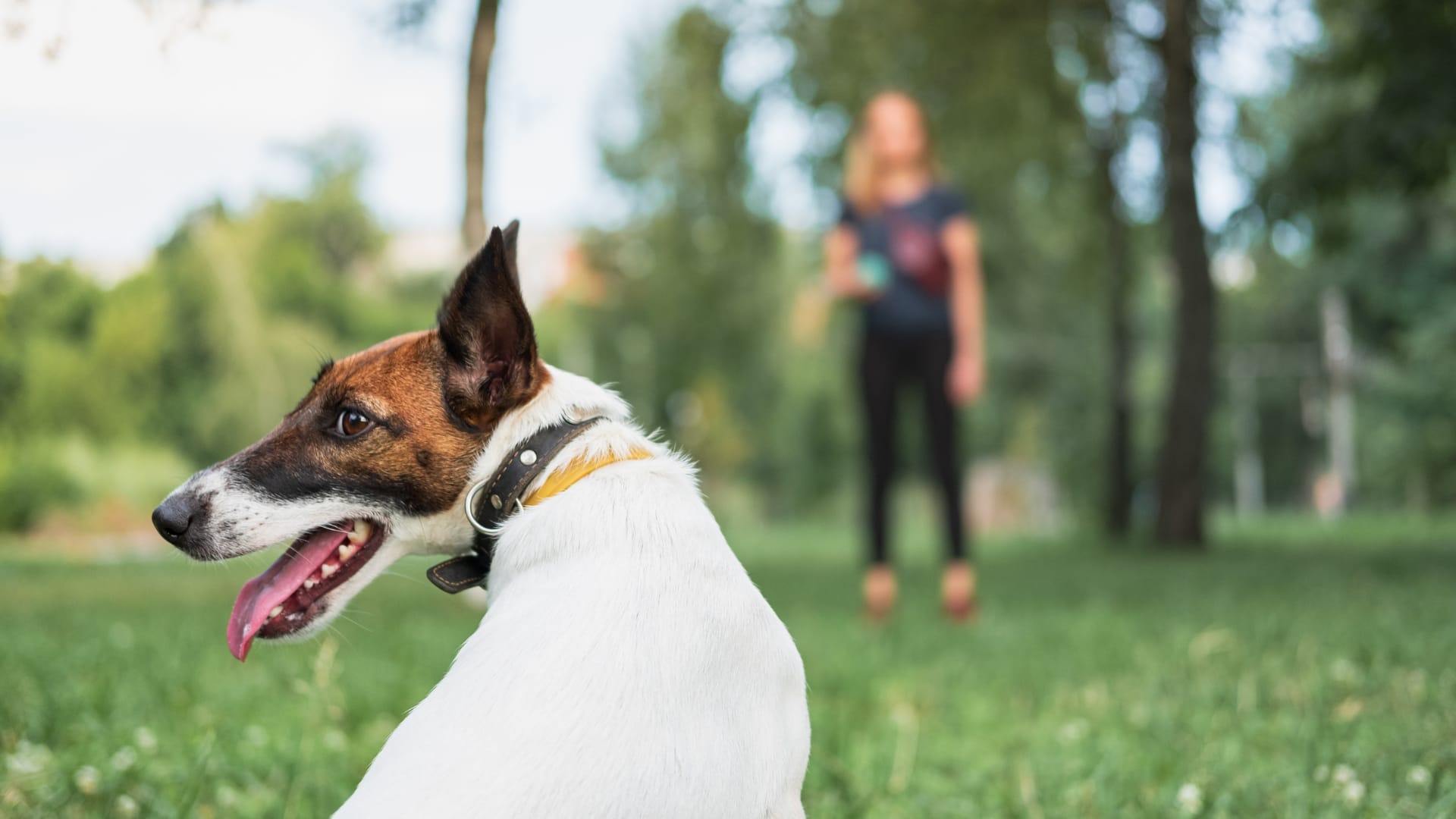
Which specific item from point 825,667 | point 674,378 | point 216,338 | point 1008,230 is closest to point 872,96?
point 1008,230

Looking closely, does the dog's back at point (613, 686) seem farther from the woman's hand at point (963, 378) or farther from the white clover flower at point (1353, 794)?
the woman's hand at point (963, 378)

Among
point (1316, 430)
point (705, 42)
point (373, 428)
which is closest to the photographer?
point (373, 428)

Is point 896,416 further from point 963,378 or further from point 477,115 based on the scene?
point 477,115

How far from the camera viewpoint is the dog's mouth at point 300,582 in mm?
2096

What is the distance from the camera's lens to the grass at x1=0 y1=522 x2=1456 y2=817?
3105 millimetres

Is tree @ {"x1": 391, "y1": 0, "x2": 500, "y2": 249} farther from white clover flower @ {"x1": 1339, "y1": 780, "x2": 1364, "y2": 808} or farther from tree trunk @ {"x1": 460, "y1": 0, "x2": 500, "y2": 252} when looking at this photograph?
white clover flower @ {"x1": 1339, "y1": 780, "x2": 1364, "y2": 808}

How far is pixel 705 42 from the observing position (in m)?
14.0

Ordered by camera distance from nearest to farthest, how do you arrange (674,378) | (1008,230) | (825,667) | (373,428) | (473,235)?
(373,428)
(825,667)
(473,235)
(1008,230)
(674,378)

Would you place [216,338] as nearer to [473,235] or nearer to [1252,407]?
[473,235]

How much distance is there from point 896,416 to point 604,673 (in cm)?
525

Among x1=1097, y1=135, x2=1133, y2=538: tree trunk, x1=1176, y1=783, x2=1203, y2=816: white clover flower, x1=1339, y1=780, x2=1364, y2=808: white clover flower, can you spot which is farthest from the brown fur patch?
x1=1097, y1=135, x2=1133, y2=538: tree trunk

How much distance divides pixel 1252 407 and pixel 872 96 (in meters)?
48.1

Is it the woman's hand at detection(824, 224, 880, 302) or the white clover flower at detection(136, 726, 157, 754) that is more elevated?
the woman's hand at detection(824, 224, 880, 302)

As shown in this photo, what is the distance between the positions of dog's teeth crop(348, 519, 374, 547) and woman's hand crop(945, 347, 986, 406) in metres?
4.73
